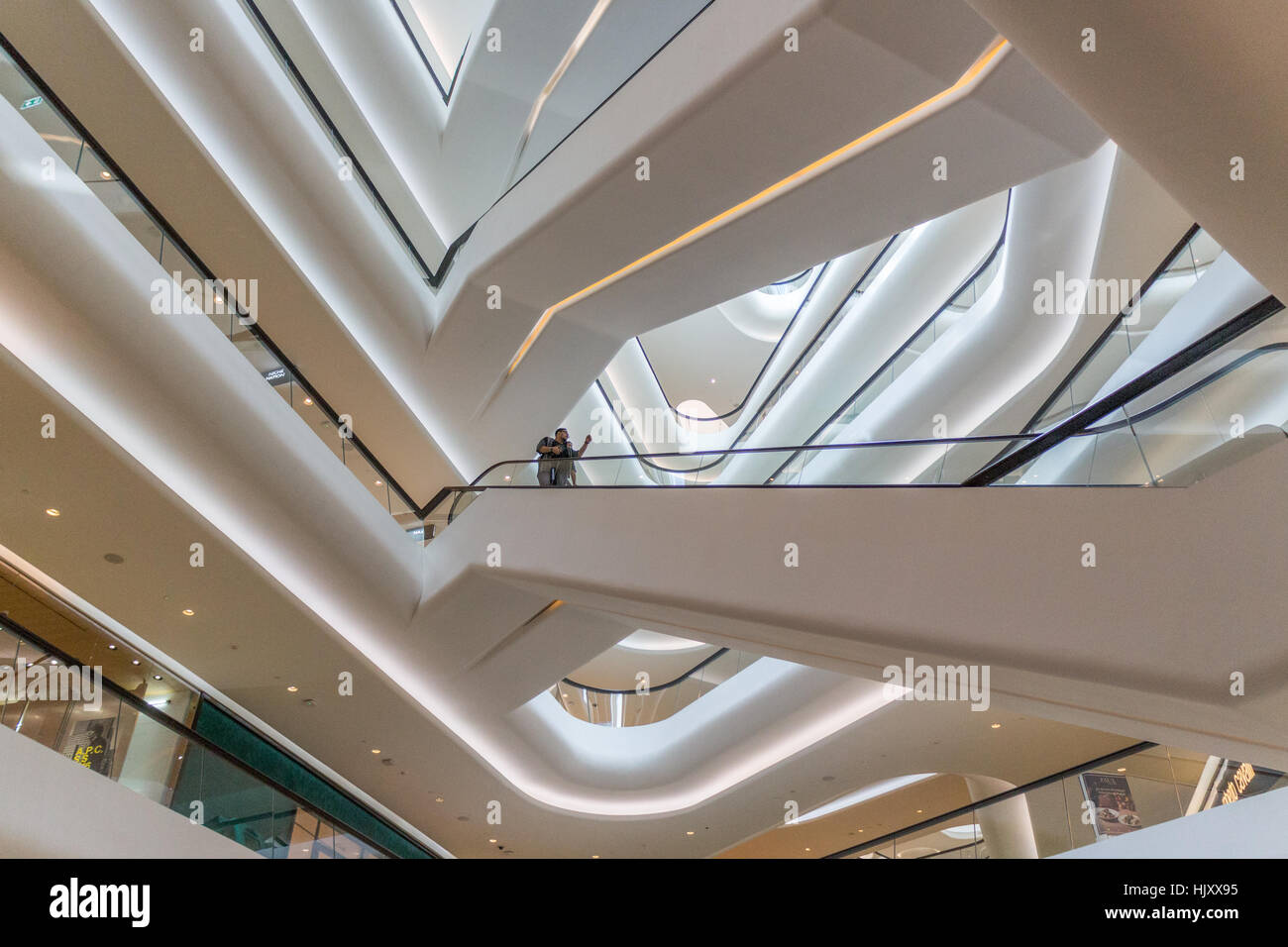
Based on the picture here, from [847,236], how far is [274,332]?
5611 mm

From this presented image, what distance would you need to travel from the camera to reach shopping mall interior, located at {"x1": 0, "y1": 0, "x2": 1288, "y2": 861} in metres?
4.29

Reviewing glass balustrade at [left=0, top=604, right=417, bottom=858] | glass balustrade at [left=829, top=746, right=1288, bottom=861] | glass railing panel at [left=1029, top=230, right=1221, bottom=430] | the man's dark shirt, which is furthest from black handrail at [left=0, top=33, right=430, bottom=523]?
glass balustrade at [left=829, top=746, right=1288, bottom=861]

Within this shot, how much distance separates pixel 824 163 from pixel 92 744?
5.98m

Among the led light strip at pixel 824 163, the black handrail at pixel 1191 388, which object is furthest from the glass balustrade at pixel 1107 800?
the led light strip at pixel 824 163

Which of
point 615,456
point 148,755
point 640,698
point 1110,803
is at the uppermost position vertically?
point 615,456

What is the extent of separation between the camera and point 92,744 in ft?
18.1

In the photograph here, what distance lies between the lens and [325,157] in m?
8.80

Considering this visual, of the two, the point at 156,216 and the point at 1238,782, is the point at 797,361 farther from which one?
the point at 156,216

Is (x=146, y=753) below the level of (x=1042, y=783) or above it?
above

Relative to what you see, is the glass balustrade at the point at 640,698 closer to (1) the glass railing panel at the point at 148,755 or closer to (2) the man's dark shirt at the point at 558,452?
(2) the man's dark shirt at the point at 558,452

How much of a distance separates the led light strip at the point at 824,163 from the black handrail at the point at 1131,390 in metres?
2.07

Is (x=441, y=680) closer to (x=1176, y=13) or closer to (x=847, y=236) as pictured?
(x=847, y=236)

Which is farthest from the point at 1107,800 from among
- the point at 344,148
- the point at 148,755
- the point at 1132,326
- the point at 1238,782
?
the point at 344,148
